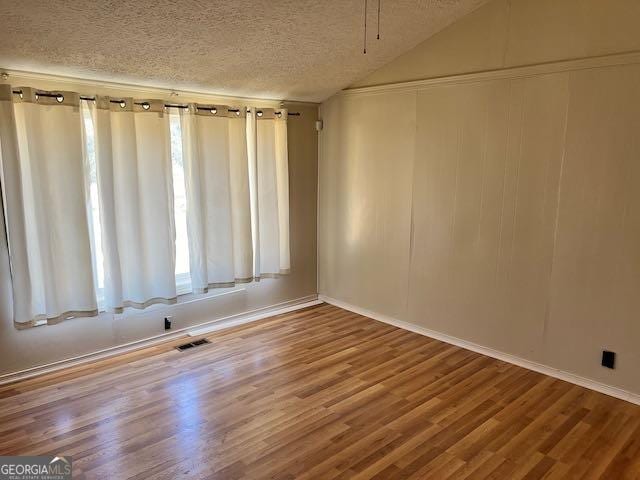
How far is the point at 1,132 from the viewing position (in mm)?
3018

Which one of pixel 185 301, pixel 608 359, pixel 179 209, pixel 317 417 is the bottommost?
pixel 317 417

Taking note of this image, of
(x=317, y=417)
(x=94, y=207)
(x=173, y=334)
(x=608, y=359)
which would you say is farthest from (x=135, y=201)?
(x=608, y=359)

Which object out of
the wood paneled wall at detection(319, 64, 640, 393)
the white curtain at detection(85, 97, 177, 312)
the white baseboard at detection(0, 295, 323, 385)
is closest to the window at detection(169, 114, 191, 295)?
the white curtain at detection(85, 97, 177, 312)

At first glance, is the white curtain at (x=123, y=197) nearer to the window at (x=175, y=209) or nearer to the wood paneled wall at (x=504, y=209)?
the window at (x=175, y=209)

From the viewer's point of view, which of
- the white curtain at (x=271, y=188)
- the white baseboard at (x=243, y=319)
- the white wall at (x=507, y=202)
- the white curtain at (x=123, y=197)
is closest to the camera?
the white wall at (x=507, y=202)

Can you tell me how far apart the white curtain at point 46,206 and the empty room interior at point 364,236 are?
0.6 inches

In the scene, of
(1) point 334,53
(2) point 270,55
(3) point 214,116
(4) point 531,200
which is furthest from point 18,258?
(4) point 531,200

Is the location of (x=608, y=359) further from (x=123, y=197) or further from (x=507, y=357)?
(x=123, y=197)

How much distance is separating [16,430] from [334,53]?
335cm

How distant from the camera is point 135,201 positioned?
3629mm

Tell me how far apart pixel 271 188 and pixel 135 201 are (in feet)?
4.39

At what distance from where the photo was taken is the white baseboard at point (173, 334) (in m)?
3.36

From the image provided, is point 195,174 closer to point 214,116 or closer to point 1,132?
point 214,116

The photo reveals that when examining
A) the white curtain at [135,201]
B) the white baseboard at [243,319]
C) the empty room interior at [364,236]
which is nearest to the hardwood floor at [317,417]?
the empty room interior at [364,236]
